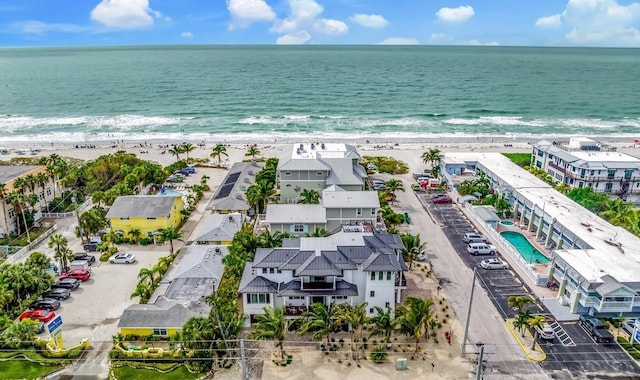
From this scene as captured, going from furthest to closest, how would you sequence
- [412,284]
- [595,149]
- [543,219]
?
[595,149] → [543,219] → [412,284]

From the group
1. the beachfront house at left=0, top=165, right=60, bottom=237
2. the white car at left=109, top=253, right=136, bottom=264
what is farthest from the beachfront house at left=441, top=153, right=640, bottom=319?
the beachfront house at left=0, top=165, right=60, bottom=237

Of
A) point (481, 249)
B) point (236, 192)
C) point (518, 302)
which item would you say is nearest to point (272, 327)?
point (518, 302)

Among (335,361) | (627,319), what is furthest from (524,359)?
(335,361)

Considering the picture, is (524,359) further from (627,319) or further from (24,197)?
(24,197)

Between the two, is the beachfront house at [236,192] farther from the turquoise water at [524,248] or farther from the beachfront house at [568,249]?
the turquoise water at [524,248]

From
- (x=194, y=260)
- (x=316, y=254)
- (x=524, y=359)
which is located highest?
(x=316, y=254)
